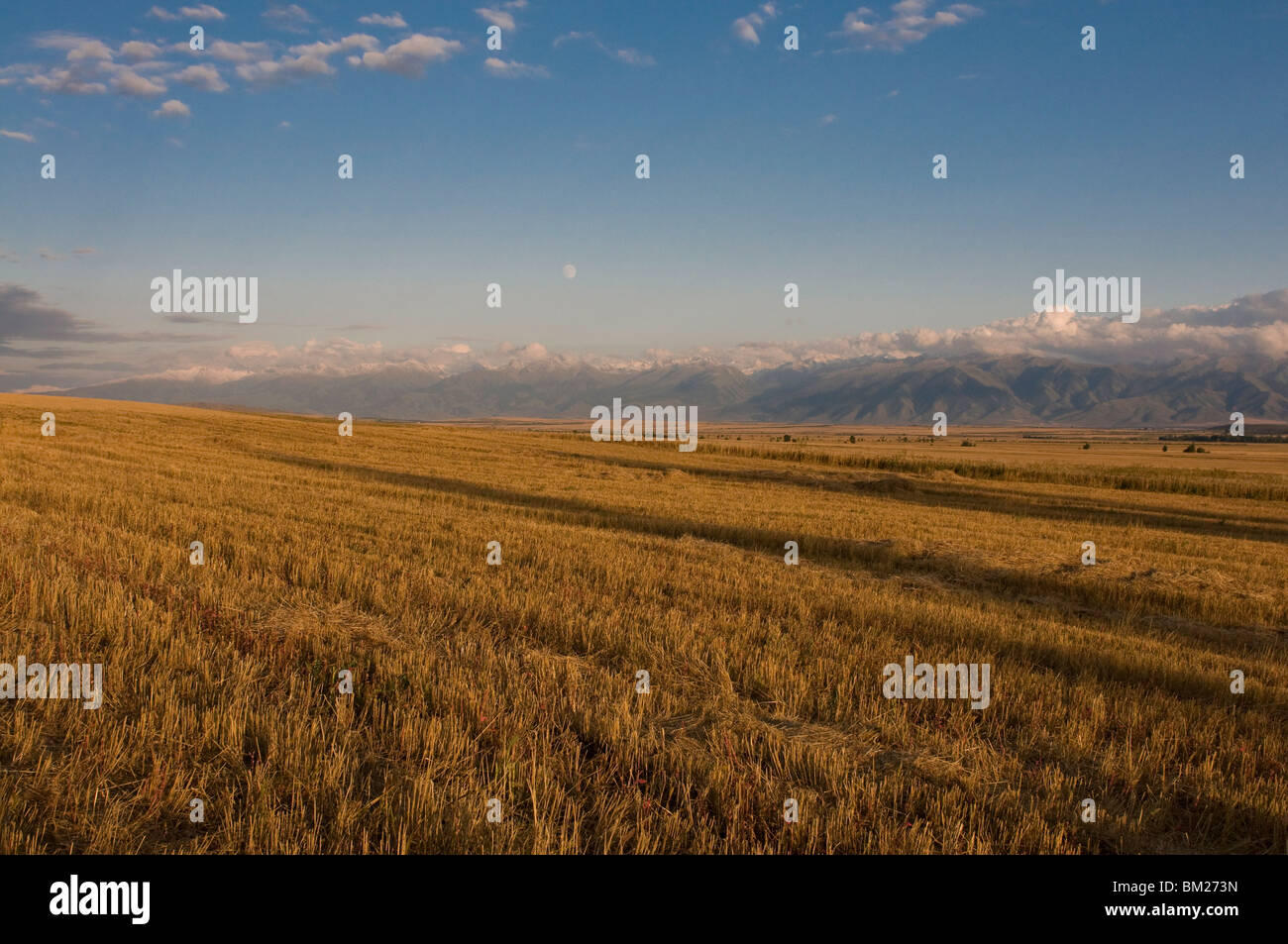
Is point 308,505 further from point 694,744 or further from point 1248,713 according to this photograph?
point 1248,713

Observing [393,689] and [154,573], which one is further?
[154,573]

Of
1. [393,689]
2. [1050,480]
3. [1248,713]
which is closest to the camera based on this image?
[393,689]

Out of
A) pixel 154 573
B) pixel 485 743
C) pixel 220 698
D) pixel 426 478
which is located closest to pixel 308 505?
pixel 154 573

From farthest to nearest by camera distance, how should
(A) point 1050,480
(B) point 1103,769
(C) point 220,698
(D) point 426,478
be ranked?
(A) point 1050,480 → (D) point 426,478 → (C) point 220,698 → (B) point 1103,769

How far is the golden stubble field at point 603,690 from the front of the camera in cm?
459

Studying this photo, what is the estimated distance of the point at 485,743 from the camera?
224 inches

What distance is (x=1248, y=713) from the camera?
22.9ft

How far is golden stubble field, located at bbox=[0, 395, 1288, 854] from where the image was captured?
459cm

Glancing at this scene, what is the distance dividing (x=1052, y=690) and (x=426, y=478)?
79.3 ft

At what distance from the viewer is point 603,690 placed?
22.1ft
